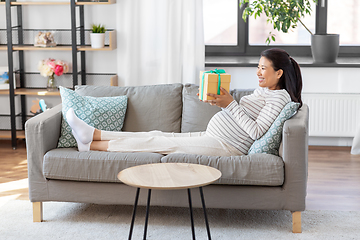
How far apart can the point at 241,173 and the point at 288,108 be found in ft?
1.42

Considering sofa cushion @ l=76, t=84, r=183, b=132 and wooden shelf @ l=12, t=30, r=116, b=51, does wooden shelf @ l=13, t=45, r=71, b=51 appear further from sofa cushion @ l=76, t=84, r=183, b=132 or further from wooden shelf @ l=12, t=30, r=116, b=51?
sofa cushion @ l=76, t=84, r=183, b=132

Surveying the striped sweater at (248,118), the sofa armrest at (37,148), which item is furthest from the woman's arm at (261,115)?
the sofa armrest at (37,148)

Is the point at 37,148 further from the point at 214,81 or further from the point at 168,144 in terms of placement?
the point at 214,81

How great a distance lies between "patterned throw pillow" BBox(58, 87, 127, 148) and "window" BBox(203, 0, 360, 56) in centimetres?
171

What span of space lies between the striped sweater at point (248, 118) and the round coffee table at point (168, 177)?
18.7 inches

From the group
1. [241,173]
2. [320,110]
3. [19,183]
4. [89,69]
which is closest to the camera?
[241,173]

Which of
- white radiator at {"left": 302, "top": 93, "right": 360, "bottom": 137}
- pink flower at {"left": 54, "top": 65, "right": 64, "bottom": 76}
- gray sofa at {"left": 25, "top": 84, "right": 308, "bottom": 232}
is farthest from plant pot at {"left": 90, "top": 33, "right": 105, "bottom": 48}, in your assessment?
white radiator at {"left": 302, "top": 93, "right": 360, "bottom": 137}

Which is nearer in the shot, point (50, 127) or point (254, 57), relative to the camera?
point (50, 127)

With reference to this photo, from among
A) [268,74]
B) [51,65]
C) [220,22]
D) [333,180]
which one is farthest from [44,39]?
[333,180]

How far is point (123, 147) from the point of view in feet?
9.07

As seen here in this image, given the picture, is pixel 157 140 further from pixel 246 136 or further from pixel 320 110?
pixel 320 110

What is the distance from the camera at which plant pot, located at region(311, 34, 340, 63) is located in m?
4.16

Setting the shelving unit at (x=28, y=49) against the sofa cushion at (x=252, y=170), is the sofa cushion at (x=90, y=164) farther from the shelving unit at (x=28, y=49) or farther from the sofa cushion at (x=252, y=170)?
the shelving unit at (x=28, y=49)

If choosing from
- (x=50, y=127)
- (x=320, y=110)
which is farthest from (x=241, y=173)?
(x=320, y=110)
